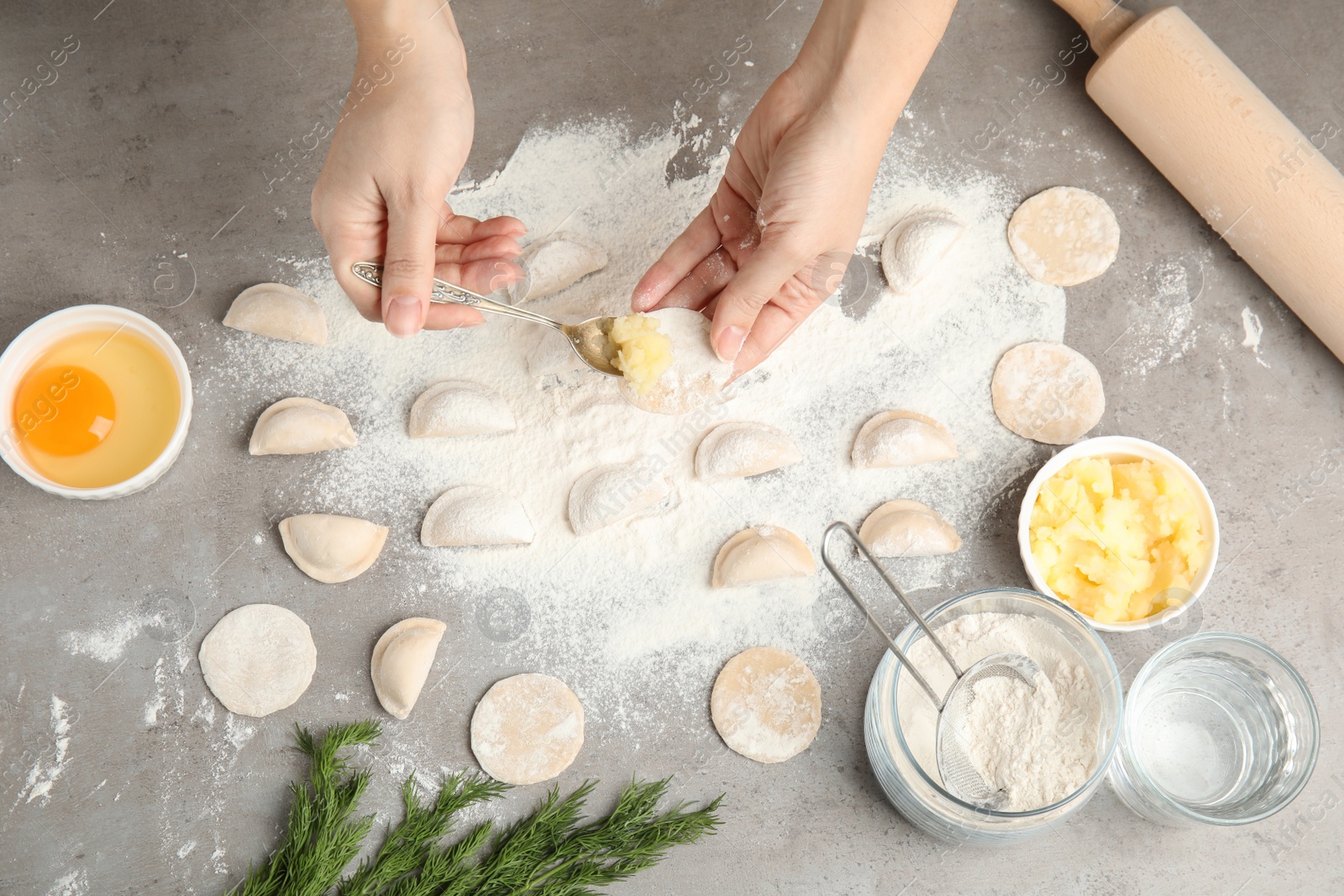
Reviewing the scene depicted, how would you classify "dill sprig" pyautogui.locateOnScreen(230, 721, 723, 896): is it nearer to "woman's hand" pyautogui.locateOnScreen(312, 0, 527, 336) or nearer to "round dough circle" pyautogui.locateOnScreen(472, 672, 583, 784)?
"round dough circle" pyautogui.locateOnScreen(472, 672, 583, 784)

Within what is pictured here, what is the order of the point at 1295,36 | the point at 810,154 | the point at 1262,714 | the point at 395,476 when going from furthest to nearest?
the point at 1295,36 < the point at 395,476 < the point at 1262,714 < the point at 810,154

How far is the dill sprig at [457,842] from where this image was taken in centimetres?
153

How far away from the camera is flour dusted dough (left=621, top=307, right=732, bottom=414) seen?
1.54 meters

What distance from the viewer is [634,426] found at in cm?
164

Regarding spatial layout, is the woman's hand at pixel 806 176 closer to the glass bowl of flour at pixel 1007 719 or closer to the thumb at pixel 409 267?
the thumb at pixel 409 267

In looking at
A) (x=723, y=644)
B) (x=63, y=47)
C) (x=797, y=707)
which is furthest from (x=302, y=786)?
(x=63, y=47)

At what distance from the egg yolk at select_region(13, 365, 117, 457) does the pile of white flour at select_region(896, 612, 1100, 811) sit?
1.51 m

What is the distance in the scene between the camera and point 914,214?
5.63ft

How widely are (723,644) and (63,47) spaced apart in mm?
1753

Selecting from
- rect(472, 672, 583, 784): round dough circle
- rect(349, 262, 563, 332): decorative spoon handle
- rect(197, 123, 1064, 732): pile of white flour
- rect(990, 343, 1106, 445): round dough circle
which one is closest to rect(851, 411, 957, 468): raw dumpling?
rect(197, 123, 1064, 732): pile of white flour

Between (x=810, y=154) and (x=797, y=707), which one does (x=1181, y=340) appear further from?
(x=797, y=707)

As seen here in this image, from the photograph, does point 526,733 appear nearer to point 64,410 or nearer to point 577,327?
point 577,327

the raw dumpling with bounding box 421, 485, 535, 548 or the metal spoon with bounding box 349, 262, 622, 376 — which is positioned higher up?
the metal spoon with bounding box 349, 262, 622, 376

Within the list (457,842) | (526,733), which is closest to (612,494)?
(526,733)
